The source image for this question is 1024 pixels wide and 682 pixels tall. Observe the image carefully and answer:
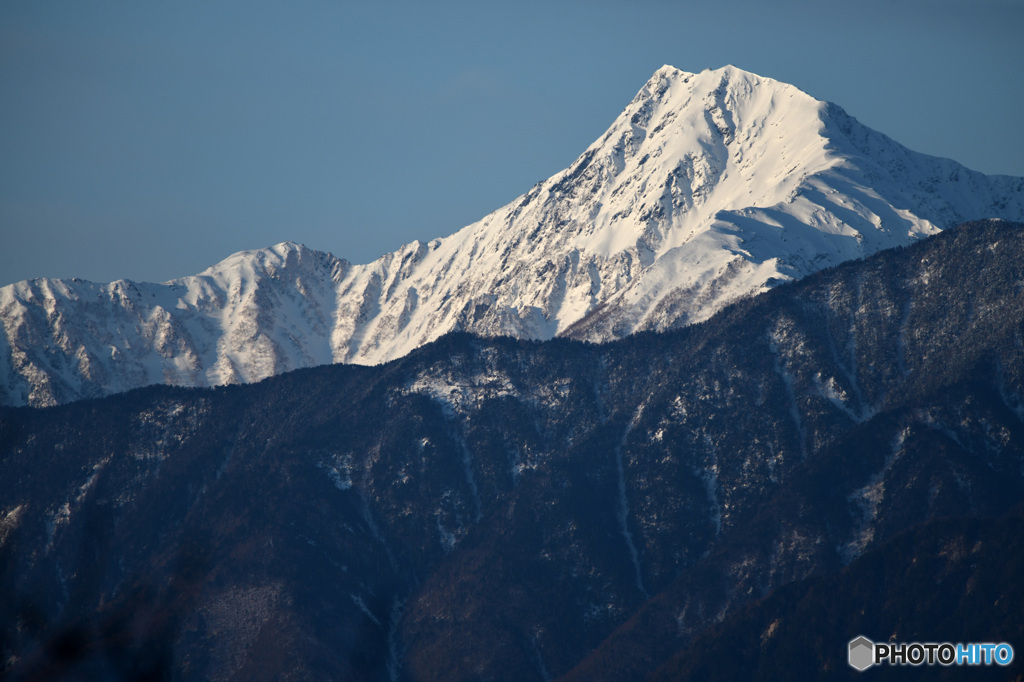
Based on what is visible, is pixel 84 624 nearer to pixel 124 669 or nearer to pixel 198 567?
pixel 124 669

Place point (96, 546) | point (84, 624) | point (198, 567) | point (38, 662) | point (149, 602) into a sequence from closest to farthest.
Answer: point (96, 546)
point (198, 567)
point (84, 624)
point (38, 662)
point (149, 602)

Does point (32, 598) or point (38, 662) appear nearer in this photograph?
point (32, 598)

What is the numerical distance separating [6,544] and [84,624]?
1435 centimetres

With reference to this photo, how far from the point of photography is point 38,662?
11394 centimetres

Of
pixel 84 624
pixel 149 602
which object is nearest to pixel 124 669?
pixel 84 624

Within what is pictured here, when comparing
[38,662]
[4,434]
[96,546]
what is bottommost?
[38,662]

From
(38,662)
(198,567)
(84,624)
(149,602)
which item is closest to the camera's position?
(198,567)

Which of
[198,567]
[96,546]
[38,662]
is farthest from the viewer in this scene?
[38,662]

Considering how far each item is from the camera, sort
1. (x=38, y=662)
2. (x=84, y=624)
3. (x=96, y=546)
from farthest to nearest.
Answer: (x=38, y=662) → (x=84, y=624) → (x=96, y=546)

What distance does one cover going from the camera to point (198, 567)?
76.2 metres

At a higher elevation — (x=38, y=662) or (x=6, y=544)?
(x=6, y=544)

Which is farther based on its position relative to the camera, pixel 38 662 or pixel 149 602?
pixel 149 602

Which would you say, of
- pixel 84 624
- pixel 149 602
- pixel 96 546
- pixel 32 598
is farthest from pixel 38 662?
pixel 96 546

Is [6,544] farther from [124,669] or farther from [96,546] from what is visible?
[124,669]
